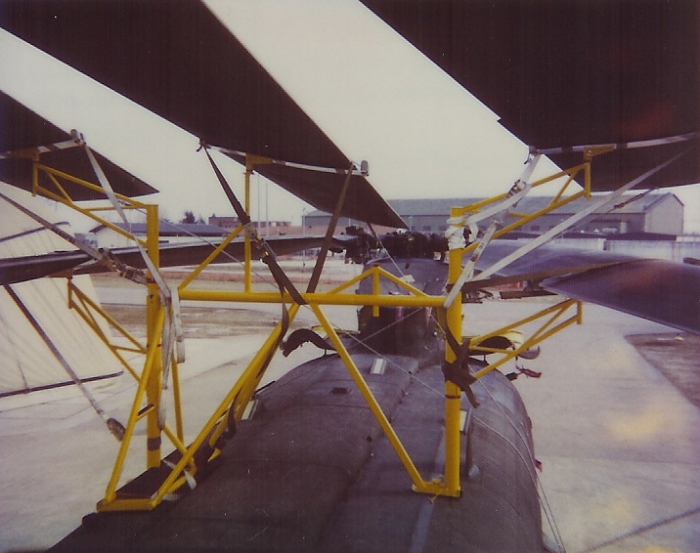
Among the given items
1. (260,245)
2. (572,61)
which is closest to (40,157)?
(260,245)

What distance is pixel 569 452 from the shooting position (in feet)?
44.9

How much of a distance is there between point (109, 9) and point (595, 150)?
17.2 feet

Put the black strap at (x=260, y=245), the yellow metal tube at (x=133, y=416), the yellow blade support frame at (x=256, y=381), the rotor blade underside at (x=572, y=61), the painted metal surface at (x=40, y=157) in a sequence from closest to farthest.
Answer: the rotor blade underside at (x=572, y=61)
the yellow metal tube at (x=133, y=416)
the yellow blade support frame at (x=256, y=381)
the black strap at (x=260, y=245)
the painted metal surface at (x=40, y=157)

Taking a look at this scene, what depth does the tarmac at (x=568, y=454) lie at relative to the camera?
32.9ft

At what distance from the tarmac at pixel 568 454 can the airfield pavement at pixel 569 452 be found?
30 mm

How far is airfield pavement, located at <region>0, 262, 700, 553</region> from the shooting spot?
1005cm

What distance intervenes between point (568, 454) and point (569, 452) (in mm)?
156

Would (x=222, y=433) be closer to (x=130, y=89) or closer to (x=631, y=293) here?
(x=130, y=89)

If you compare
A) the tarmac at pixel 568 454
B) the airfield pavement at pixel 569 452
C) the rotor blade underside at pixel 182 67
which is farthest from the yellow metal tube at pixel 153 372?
the tarmac at pixel 568 454

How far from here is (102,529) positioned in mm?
5145

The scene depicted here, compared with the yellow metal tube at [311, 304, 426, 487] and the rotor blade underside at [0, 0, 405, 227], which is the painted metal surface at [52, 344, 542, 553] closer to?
the yellow metal tube at [311, 304, 426, 487]

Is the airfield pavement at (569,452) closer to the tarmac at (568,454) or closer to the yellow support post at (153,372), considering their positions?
the tarmac at (568,454)

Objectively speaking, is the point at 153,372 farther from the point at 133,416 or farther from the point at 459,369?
the point at 459,369

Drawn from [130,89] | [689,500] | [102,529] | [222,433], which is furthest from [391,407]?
[689,500]
